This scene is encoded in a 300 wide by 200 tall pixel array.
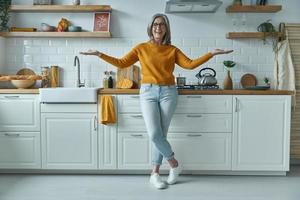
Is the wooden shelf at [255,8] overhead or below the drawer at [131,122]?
overhead

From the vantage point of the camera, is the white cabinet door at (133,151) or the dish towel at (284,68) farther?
the dish towel at (284,68)

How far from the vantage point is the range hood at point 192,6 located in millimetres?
3791

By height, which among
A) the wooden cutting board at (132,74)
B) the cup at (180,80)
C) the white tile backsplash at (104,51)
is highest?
the white tile backsplash at (104,51)

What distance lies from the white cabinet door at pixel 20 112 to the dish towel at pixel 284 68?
8.92ft

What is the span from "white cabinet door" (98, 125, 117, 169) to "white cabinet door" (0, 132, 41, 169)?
2.09ft

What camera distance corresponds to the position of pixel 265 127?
375cm

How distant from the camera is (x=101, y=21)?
14.2 feet

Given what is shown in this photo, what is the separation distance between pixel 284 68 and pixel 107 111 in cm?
214

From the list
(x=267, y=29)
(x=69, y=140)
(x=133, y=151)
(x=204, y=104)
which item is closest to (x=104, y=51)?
(x=69, y=140)

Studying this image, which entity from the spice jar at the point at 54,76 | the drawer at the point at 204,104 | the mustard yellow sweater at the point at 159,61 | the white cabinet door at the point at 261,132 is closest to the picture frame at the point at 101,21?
the spice jar at the point at 54,76

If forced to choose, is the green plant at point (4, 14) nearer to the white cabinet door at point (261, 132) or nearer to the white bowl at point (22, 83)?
the white bowl at point (22, 83)

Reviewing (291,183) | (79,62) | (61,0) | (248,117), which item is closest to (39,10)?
(61,0)

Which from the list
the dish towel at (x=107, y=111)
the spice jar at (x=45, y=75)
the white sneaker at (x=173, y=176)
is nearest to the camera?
the white sneaker at (x=173, y=176)

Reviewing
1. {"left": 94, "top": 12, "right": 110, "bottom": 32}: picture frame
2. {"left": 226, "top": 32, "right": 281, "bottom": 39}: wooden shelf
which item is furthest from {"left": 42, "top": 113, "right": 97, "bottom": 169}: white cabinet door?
{"left": 226, "top": 32, "right": 281, "bottom": 39}: wooden shelf
